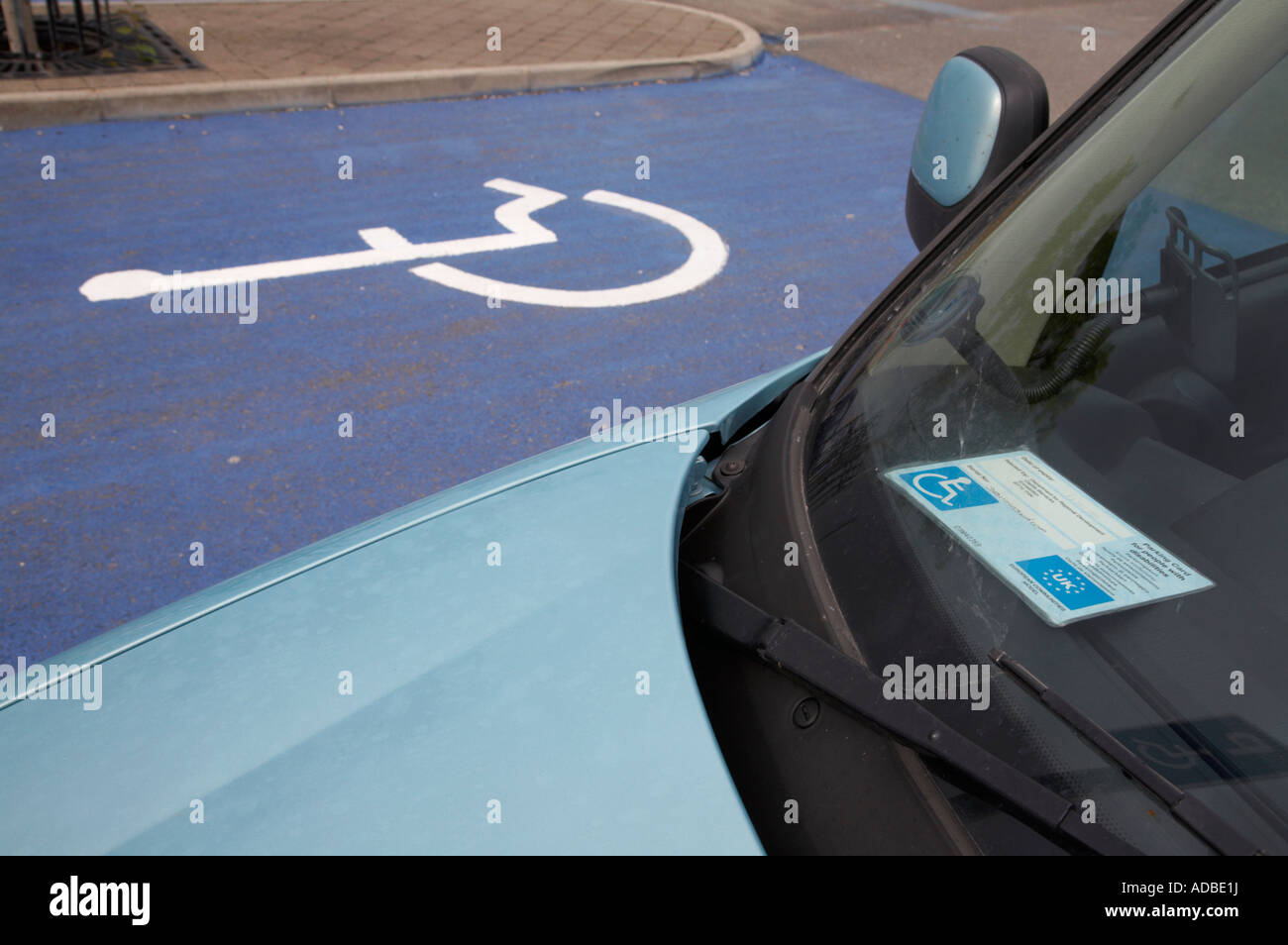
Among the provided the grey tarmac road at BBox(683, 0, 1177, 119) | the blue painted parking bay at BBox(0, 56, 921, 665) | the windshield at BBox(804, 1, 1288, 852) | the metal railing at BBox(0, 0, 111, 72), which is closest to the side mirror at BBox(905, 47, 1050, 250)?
the windshield at BBox(804, 1, 1288, 852)

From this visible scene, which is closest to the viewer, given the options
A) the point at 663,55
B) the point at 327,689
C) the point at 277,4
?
the point at 327,689

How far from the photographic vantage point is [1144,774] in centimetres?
111

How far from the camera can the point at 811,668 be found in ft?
4.19

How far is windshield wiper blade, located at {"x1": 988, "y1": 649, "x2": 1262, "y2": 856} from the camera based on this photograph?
106cm

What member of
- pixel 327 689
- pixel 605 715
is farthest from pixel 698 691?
pixel 327 689

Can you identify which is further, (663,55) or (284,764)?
(663,55)

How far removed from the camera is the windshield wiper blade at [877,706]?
43.8 inches

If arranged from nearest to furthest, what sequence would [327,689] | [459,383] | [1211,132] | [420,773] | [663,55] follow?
[420,773]
[327,689]
[1211,132]
[459,383]
[663,55]

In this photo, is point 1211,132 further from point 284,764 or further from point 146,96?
point 146,96

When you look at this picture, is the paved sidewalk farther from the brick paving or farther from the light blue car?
the light blue car

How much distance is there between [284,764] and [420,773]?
182 mm

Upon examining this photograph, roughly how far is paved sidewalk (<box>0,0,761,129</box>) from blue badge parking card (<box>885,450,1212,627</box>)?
7.31 metres

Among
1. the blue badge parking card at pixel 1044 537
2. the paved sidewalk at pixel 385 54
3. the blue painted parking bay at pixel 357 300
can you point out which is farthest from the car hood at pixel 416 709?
the paved sidewalk at pixel 385 54

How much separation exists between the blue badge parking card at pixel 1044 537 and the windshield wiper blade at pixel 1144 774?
0.10 metres
